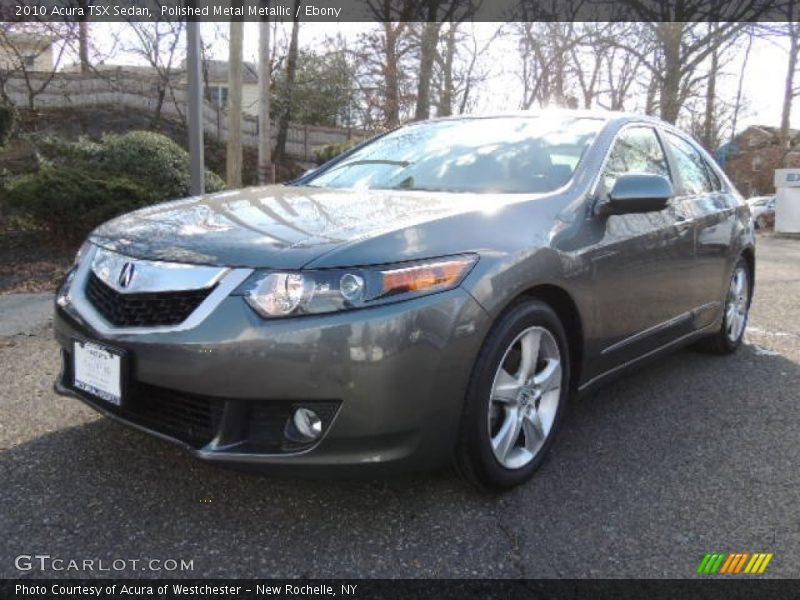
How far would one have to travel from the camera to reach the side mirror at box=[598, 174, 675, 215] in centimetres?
296

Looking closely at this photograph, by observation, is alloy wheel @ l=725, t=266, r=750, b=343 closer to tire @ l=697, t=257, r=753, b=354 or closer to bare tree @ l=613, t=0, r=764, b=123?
tire @ l=697, t=257, r=753, b=354

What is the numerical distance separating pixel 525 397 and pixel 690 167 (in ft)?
7.58

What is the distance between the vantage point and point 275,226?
2479mm

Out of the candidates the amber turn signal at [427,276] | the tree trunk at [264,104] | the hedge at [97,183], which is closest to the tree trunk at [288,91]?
the tree trunk at [264,104]

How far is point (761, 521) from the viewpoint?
2502mm

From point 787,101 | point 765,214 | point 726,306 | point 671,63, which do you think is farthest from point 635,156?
point 787,101

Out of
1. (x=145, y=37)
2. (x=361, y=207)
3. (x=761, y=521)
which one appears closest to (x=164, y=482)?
(x=361, y=207)

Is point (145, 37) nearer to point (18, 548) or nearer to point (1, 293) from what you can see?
point (1, 293)

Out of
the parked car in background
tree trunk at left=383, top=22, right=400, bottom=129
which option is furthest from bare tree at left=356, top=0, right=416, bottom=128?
the parked car in background

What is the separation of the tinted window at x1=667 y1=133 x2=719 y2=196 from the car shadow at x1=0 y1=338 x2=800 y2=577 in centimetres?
150

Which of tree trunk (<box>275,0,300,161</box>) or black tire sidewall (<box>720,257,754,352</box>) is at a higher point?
tree trunk (<box>275,0,300,161</box>)

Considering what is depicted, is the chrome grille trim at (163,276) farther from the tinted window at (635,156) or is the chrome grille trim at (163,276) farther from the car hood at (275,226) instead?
the tinted window at (635,156)

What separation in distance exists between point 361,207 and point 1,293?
15.7 feet

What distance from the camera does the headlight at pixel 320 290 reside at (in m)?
2.12
